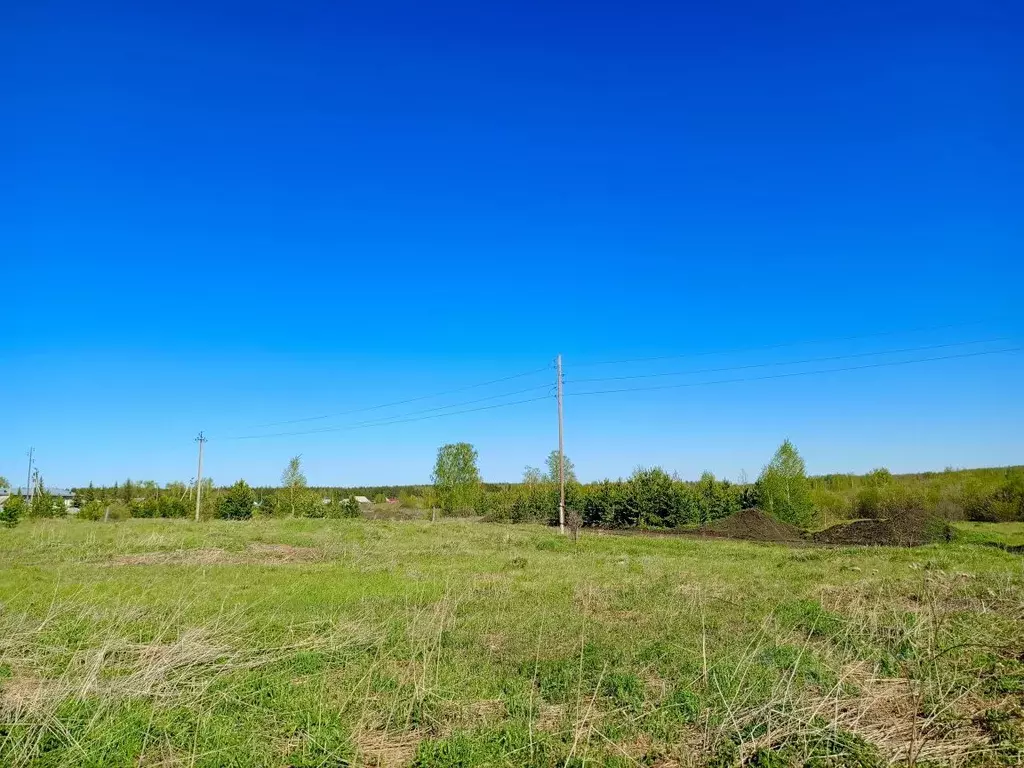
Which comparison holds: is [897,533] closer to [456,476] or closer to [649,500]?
[649,500]

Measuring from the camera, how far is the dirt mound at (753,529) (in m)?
27.3

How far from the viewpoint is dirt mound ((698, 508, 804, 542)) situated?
27.3 m

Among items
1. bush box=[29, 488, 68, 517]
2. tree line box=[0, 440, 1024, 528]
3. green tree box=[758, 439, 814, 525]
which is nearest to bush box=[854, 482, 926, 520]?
tree line box=[0, 440, 1024, 528]

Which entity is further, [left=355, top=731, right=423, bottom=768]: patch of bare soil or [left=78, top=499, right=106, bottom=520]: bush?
[left=78, top=499, right=106, bottom=520]: bush

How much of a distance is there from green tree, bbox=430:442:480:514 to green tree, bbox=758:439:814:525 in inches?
736

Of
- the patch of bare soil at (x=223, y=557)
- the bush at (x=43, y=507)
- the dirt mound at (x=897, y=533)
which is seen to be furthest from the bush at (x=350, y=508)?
the dirt mound at (x=897, y=533)

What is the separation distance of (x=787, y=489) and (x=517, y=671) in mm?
29046

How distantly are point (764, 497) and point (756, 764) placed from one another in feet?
101

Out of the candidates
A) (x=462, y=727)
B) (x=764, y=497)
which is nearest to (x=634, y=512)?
(x=764, y=497)

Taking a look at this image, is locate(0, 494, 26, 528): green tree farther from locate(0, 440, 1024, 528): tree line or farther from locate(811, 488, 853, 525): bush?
locate(811, 488, 853, 525): bush

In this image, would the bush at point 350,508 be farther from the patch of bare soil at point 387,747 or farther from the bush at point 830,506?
the patch of bare soil at point 387,747

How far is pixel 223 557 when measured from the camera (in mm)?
18625

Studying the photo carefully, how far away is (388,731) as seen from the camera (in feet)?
16.8

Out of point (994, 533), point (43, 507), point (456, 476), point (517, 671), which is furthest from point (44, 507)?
point (994, 533)
